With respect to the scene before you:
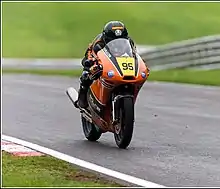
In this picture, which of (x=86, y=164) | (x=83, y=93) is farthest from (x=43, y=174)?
(x=83, y=93)

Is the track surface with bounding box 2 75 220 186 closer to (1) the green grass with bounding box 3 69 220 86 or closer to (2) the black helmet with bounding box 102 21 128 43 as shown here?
(2) the black helmet with bounding box 102 21 128 43

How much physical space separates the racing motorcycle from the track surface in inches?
12.0

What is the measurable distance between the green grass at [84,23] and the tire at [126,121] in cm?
2666

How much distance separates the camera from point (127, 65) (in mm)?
10086

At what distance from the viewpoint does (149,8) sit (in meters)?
44.1

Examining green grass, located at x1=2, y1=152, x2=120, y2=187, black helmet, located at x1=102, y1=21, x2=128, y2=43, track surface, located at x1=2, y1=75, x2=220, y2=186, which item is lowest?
track surface, located at x1=2, y1=75, x2=220, y2=186

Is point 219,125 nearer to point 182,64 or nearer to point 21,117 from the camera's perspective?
point 21,117

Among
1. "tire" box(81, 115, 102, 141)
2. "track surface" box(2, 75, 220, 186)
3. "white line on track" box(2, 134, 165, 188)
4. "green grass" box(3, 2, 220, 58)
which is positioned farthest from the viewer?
"green grass" box(3, 2, 220, 58)

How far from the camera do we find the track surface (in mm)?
8805

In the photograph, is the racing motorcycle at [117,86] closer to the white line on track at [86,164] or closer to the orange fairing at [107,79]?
the orange fairing at [107,79]

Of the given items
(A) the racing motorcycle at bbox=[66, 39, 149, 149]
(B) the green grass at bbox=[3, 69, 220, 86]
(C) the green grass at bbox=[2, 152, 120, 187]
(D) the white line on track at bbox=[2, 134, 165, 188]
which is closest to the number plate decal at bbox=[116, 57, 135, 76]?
(A) the racing motorcycle at bbox=[66, 39, 149, 149]

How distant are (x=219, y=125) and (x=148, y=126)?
3.60 feet

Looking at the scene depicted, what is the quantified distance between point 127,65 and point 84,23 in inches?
1248

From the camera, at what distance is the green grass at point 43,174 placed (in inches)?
300
